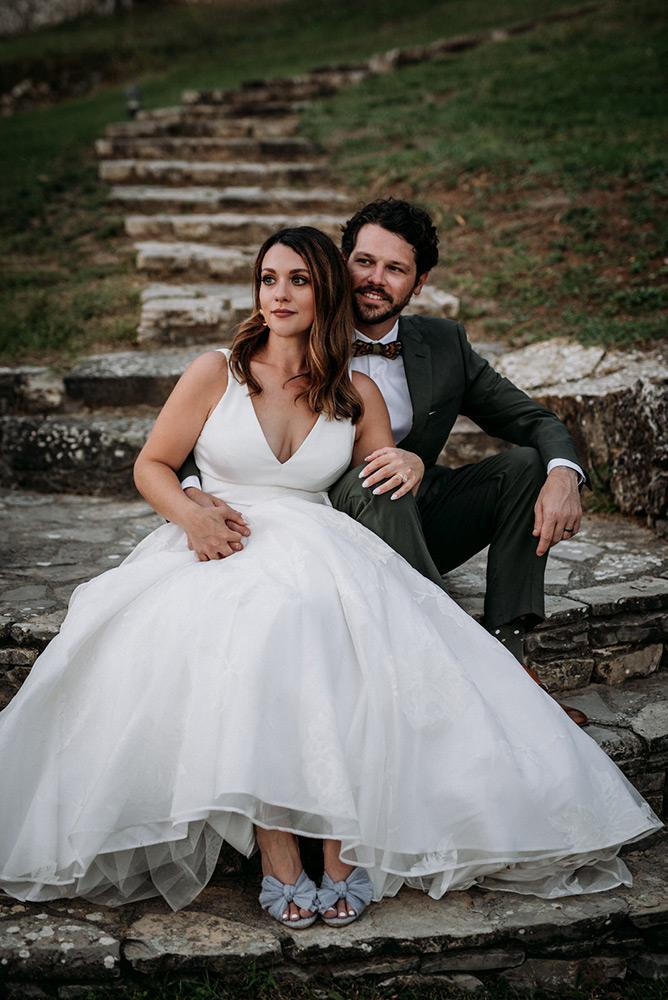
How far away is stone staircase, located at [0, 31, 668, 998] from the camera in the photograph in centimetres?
Result: 219

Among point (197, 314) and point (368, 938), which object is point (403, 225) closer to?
point (368, 938)

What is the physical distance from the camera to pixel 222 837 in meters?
2.25

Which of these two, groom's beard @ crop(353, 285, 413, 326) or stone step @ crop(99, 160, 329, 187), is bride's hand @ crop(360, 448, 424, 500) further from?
stone step @ crop(99, 160, 329, 187)

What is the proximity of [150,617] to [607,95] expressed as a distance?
877 cm

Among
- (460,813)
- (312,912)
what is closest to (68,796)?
(312,912)

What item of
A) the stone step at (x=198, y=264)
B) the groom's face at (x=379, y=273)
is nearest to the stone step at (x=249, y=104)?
the stone step at (x=198, y=264)

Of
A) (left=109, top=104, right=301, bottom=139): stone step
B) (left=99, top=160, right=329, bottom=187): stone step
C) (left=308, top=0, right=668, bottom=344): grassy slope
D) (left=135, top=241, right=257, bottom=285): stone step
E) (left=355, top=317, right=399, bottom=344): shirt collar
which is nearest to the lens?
(left=355, top=317, right=399, bottom=344): shirt collar

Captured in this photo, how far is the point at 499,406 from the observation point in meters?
3.36

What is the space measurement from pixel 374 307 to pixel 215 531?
1169 mm

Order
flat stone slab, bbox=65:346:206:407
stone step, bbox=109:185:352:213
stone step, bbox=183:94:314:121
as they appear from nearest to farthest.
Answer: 1. flat stone slab, bbox=65:346:206:407
2. stone step, bbox=109:185:352:213
3. stone step, bbox=183:94:314:121

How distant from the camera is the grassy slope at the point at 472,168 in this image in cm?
568

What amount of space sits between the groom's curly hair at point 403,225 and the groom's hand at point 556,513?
3.29 feet

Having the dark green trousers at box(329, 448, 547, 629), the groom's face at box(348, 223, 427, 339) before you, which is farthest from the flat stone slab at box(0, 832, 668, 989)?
the groom's face at box(348, 223, 427, 339)

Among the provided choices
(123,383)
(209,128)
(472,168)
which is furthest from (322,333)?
(209,128)
